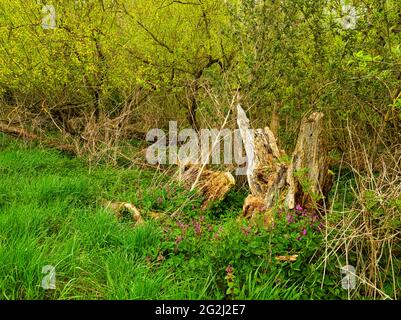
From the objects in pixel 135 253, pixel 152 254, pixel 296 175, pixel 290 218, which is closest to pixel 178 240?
pixel 152 254

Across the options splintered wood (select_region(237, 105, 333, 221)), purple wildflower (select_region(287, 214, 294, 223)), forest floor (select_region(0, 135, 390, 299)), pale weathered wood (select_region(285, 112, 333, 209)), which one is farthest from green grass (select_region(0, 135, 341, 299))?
pale weathered wood (select_region(285, 112, 333, 209))

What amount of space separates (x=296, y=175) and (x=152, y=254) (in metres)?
1.43

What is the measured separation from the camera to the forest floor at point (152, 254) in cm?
294

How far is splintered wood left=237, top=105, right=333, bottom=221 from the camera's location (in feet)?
13.1

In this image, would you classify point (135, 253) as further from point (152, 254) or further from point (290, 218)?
point (290, 218)

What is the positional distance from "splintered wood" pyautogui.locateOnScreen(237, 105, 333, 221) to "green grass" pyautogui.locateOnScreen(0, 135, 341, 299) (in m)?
0.48

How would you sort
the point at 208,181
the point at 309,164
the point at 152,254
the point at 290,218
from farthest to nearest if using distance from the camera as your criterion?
the point at 208,181, the point at 309,164, the point at 290,218, the point at 152,254

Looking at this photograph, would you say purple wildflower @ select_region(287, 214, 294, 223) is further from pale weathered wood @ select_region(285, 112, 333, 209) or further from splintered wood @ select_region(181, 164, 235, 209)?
splintered wood @ select_region(181, 164, 235, 209)

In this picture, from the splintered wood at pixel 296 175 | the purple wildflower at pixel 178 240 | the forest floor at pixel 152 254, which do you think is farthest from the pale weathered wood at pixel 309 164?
the purple wildflower at pixel 178 240

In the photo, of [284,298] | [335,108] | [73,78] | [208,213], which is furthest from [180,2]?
[284,298]

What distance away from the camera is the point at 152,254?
11.7 feet

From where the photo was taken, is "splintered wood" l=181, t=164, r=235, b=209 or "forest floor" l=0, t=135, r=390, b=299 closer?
"forest floor" l=0, t=135, r=390, b=299

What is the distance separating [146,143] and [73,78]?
6.54 feet
